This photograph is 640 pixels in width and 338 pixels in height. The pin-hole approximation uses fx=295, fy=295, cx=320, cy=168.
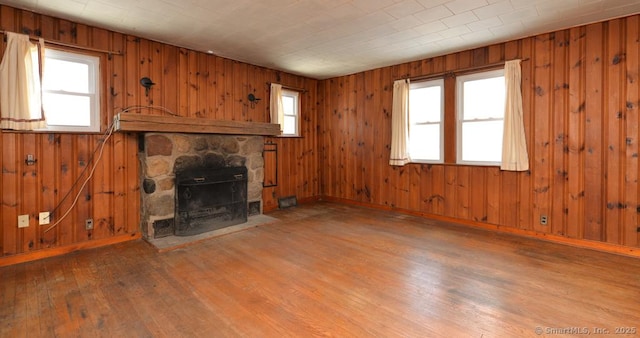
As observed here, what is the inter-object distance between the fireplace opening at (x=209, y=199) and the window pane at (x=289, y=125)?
56.6 inches

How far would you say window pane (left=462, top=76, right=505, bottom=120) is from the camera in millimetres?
3820

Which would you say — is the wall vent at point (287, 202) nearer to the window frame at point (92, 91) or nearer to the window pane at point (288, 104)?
the window pane at point (288, 104)

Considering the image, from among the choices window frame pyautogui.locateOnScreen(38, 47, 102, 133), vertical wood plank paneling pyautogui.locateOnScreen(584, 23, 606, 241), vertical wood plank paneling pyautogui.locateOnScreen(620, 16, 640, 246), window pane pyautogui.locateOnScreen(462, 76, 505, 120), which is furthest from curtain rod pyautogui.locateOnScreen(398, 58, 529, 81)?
window frame pyautogui.locateOnScreen(38, 47, 102, 133)

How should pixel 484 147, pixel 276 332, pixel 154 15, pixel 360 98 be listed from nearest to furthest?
pixel 276 332, pixel 154 15, pixel 484 147, pixel 360 98

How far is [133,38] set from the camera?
351 centimetres

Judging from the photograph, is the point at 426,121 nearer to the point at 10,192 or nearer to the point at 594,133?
the point at 594,133

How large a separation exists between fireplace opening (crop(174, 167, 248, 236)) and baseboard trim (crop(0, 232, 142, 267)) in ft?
1.97

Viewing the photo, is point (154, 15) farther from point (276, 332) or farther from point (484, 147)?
point (484, 147)

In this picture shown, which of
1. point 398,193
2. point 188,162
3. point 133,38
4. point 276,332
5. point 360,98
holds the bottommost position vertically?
point 276,332

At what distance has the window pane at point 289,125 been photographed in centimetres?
546

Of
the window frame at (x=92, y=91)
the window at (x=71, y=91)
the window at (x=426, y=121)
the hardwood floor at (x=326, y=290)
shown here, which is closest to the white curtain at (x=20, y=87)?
the window at (x=71, y=91)

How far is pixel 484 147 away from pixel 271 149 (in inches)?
129

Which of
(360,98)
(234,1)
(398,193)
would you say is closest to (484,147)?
(398,193)

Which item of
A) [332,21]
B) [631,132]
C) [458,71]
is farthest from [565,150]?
[332,21]
